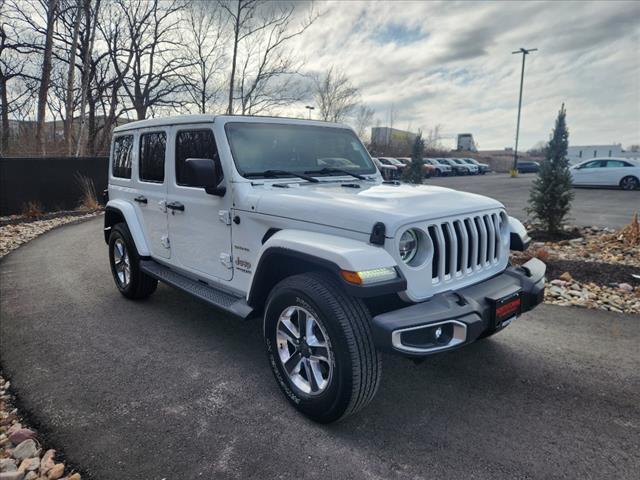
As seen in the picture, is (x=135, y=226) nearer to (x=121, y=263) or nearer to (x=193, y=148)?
(x=121, y=263)

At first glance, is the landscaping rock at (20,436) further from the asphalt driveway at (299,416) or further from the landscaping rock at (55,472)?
the landscaping rock at (55,472)

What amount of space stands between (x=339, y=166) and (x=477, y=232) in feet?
4.99

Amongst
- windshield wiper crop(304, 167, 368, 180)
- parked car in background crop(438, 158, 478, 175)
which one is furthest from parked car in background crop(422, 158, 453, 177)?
windshield wiper crop(304, 167, 368, 180)

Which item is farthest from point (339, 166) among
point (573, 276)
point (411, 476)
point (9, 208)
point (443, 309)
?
point (9, 208)

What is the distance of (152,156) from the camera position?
441 centimetres

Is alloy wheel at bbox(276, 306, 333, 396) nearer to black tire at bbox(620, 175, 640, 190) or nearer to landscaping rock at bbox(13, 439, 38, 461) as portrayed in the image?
landscaping rock at bbox(13, 439, 38, 461)

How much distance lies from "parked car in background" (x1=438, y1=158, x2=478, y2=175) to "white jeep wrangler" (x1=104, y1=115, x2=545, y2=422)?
37.4 m

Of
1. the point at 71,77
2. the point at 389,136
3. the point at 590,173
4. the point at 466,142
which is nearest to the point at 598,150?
the point at 466,142

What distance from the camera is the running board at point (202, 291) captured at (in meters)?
3.16

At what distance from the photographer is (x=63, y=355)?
3.65 m

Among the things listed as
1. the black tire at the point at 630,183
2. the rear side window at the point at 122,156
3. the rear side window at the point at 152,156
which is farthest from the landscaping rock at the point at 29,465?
the black tire at the point at 630,183

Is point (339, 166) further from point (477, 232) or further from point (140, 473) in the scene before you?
point (140, 473)

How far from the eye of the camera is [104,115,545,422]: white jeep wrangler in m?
2.39

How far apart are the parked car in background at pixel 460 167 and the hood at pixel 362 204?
37.7 metres
